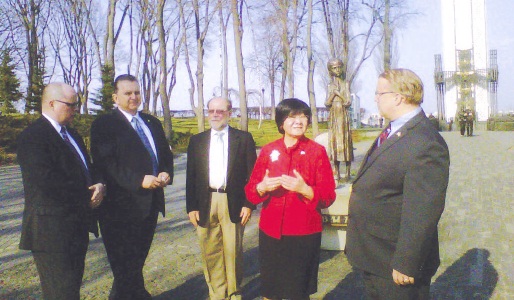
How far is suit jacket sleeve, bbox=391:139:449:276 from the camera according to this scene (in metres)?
2.58

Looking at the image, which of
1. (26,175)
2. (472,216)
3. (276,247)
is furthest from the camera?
(472,216)

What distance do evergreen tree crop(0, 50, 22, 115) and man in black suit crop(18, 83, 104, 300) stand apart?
2397 cm

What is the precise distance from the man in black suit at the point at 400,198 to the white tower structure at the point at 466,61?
46.8 meters

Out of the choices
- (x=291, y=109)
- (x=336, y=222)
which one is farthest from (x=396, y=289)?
(x=336, y=222)

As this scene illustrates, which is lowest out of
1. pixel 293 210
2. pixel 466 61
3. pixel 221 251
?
pixel 221 251

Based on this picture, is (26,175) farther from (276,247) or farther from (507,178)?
(507,178)

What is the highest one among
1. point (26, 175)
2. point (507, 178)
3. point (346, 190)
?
point (26, 175)

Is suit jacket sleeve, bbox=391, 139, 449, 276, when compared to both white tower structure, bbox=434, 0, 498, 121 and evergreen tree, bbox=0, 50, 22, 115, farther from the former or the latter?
white tower structure, bbox=434, 0, 498, 121

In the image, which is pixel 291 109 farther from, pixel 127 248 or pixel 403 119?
pixel 127 248

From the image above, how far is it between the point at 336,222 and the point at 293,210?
8.32 ft

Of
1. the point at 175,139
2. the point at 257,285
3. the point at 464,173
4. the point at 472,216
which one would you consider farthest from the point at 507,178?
the point at 175,139

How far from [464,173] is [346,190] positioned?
8.30 meters

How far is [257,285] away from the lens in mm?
5125

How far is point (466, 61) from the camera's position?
47781mm
